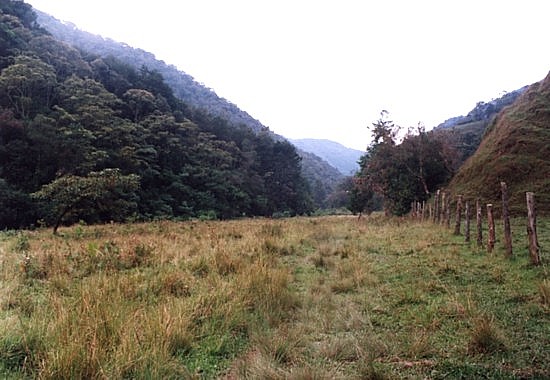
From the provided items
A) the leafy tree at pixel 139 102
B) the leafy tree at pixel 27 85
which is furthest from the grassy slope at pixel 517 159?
the leafy tree at pixel 139 102

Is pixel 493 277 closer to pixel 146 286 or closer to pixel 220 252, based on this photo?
pixel 220 252

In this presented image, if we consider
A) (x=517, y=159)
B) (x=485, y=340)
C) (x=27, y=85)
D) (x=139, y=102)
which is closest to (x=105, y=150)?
(x=27, y=85)

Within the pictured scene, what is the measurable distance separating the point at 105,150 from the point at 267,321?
102ft

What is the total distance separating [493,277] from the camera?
618 centimetres

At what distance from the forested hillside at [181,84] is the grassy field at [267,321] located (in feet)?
249

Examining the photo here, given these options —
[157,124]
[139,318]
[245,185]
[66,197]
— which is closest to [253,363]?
[139,318]

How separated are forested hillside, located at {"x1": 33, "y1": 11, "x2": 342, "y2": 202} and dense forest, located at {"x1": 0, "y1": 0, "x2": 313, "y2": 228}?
29.9 metres

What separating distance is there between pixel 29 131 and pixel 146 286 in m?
28.2

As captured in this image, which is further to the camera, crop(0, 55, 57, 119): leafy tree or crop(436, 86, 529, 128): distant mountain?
crop(436, 86, 529, 128): distant mountain

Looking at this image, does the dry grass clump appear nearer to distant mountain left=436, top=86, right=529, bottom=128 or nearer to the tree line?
the tree line

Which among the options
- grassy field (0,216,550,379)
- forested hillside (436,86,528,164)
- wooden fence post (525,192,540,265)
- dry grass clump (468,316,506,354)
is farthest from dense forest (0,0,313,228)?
forested hillside (436,86,528,164)

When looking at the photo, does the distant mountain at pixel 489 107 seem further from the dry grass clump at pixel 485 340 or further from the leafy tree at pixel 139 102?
the dry grass clump at pixel 485 340

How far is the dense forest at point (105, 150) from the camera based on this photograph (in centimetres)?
2553

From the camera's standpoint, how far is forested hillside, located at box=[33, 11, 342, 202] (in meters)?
87.2
